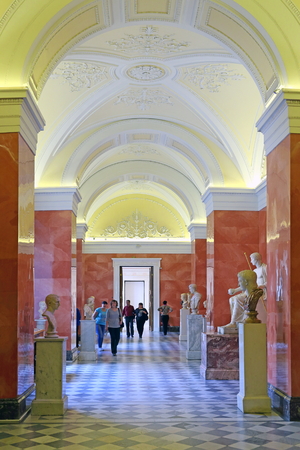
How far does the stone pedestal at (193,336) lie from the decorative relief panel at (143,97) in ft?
20.6

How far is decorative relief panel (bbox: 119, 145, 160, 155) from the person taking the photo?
65.9 feet

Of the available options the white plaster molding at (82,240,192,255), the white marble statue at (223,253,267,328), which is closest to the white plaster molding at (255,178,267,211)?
the white marble statue at (223,253,267,328)

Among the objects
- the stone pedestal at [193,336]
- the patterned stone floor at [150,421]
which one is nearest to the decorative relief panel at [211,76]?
the patterned stone floor at [150,421]

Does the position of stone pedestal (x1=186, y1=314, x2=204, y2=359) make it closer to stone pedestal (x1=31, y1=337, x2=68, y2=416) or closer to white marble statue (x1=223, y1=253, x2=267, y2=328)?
white marble statue (x1=223, y1=253, x2=267, y2=328)

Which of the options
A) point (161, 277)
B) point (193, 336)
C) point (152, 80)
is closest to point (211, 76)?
point (152, 80)

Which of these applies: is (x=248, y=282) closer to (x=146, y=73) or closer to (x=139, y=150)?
(x=146, y=73)

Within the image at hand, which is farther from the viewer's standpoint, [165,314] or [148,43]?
[165,314]

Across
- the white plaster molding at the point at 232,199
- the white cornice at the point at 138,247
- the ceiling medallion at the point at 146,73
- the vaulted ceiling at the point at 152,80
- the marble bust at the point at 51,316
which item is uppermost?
the ceiling medallion at the point at 146,73

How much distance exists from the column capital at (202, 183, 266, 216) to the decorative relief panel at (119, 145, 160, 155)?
14.2 feet

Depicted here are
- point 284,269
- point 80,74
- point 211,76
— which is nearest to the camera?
point 284,269

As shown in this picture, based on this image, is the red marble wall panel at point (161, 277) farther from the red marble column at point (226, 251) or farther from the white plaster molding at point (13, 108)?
the white plaster molding at point (13, 108)

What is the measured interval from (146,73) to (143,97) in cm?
157

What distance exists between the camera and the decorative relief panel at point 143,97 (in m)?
14.2

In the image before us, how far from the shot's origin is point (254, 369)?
29.0 feet
